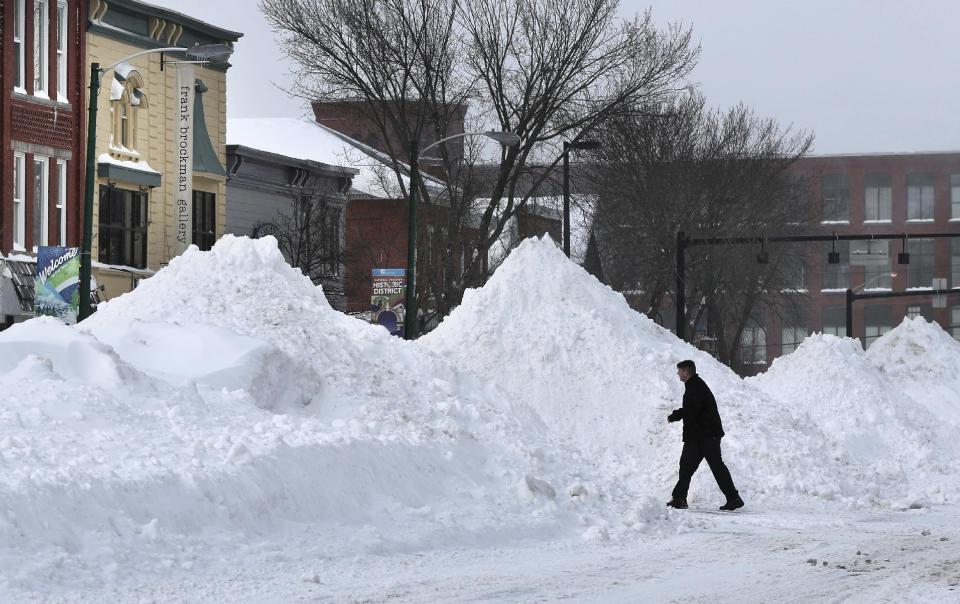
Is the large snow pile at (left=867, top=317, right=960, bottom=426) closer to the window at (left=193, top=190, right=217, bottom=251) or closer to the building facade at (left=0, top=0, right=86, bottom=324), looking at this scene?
the building facade at (left=0, top=0, right=86, bottom=324)

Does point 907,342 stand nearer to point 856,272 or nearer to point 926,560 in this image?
point 926,560

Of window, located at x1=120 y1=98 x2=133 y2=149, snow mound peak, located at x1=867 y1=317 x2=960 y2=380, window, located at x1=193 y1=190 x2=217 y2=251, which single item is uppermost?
window, located at x1=120 y1=98 x2=133 y2=149

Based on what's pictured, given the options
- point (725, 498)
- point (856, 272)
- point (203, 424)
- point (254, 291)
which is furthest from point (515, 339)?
point (856, 272)

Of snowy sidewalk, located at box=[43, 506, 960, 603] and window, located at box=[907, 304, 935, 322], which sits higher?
window, located at box=[907, 304, 935, 322]

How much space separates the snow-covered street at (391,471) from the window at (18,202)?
1703 cm

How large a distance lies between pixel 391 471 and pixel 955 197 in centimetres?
9545

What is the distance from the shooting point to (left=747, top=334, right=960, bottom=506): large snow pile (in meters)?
24.6

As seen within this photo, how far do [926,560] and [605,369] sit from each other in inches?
351

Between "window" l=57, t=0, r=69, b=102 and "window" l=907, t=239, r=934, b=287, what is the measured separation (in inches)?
2950

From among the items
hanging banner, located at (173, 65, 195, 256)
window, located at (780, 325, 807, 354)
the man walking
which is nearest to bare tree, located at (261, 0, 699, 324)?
hanging banner, located at (173, 65, 195, 256)

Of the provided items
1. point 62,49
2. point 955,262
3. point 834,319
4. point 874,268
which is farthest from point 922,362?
point 955,262

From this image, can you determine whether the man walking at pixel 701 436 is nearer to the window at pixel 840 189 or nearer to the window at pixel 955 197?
the window at pixel 840 189

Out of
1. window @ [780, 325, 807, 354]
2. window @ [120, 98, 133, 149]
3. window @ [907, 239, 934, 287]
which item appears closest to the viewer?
window @ [120, 98, 133, 149]

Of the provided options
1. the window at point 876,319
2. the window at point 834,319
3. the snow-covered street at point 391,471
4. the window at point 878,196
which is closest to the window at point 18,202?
the snow-covered street at point 391,471
